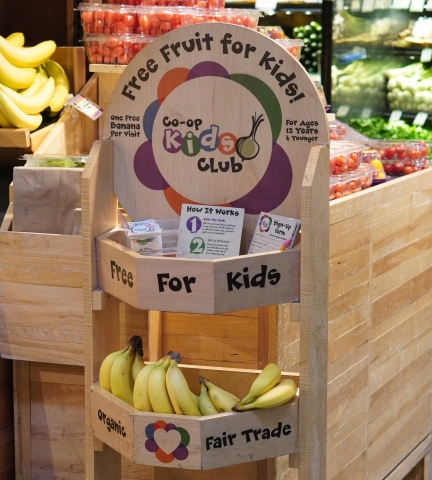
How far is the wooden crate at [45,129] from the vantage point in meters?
3.20

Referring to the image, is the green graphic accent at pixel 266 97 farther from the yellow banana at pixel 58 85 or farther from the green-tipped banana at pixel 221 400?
the yellow banana at pixel 58 85

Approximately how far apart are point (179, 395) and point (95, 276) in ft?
1.34

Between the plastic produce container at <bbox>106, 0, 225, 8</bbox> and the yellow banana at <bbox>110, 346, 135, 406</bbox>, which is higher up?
the plastic produce container at <bbox>106, 0, 225, 8</bbox>

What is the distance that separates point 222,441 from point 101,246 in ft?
1.95

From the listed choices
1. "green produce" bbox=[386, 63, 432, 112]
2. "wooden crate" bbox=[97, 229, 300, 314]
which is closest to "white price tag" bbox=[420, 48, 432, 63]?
"green produce" bbox=[386, 63, 432, 112]

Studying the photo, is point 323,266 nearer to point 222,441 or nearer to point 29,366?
point 222,441

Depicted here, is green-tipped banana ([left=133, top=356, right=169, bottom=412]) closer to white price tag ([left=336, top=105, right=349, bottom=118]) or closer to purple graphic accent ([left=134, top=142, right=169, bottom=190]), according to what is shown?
purple graphic accent ([left=134, top=142, right=169, bottom=190])

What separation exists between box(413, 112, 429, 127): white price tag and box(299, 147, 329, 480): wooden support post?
438cm

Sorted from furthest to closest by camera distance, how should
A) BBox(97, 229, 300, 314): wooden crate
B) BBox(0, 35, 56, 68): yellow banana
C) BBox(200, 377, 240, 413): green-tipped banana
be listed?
1. BBox(0, 35, 56, 68): yellow banana
2. BBox(200, 377, 240, 413): green-tipped banana
3. BBox(97, 229, 300, 314): wooden crate

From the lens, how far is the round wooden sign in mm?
2170

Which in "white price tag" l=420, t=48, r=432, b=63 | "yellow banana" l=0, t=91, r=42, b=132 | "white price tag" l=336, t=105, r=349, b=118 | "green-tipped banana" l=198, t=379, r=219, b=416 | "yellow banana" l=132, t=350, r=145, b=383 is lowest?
"green-tipped banana" l=198, t=379, r=219, b=416

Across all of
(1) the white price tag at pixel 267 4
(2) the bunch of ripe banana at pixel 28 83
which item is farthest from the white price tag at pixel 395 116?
(2) the bunch of ripe banana at pixel 28 83

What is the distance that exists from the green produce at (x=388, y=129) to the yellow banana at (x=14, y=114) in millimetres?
3308

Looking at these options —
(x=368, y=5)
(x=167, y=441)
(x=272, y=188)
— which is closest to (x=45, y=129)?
(x=272, y=188)
